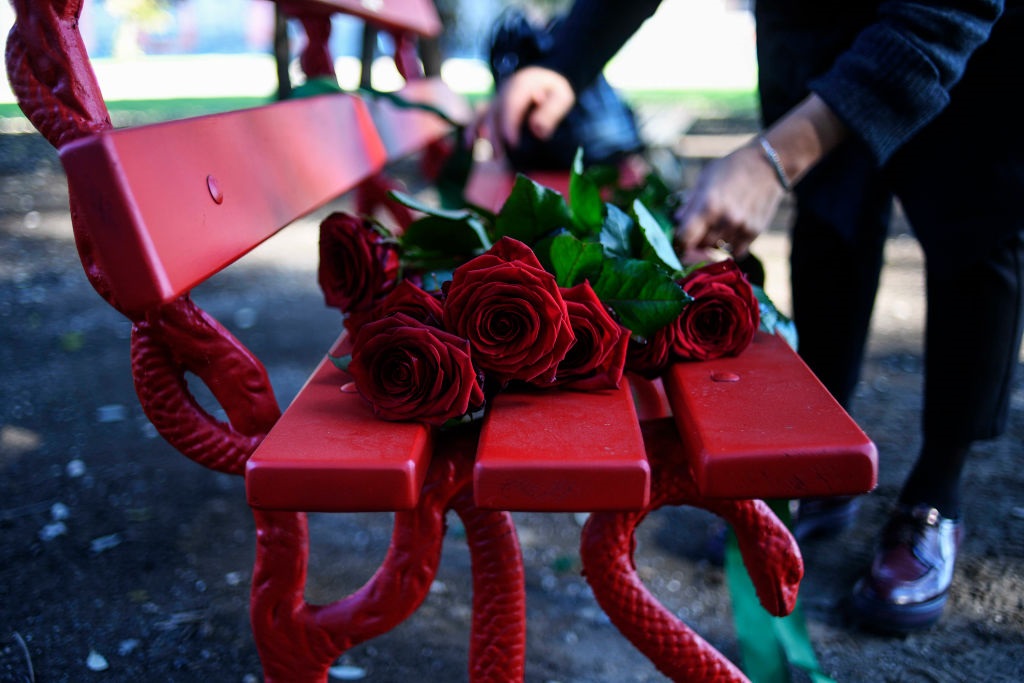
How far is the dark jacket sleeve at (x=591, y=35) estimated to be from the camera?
212 centimetres

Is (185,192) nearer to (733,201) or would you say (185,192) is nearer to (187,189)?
(187,189)

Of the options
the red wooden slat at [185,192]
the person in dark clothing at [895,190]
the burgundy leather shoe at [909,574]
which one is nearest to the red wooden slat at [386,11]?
the person in dark clothing at [895,190]

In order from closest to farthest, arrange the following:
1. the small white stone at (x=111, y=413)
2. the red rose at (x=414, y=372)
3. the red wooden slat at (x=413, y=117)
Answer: the red rose at (x=414, y=372) < the red wooden slat at (x=413, y=117) < the small white stone at (x=111, y=413)

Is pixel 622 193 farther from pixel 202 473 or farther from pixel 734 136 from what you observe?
pixel 734 136

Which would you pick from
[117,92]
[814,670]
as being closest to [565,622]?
[814,670]

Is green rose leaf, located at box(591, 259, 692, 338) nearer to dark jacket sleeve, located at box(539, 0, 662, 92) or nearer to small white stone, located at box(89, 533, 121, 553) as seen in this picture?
dark jacket sleeve, located at box(539, 0, 662, 92)

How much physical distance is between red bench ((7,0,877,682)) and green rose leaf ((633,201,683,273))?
155 mm

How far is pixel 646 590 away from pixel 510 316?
0.47 meters

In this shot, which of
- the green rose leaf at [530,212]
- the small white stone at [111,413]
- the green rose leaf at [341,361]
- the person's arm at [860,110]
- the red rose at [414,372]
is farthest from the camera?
the small white stone at [111,413]

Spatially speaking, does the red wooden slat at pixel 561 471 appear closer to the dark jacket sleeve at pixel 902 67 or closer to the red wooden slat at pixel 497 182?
the dark jacket sleeve at pixel 902 67

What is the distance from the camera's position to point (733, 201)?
A: 1440 millimetres

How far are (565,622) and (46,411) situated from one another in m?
1.84

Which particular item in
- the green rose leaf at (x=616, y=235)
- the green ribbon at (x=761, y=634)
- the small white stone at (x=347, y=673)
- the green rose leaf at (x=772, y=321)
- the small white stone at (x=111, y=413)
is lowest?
the small white stone at (x=111, y=413)

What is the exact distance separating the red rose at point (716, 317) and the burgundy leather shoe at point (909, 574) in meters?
0.79
